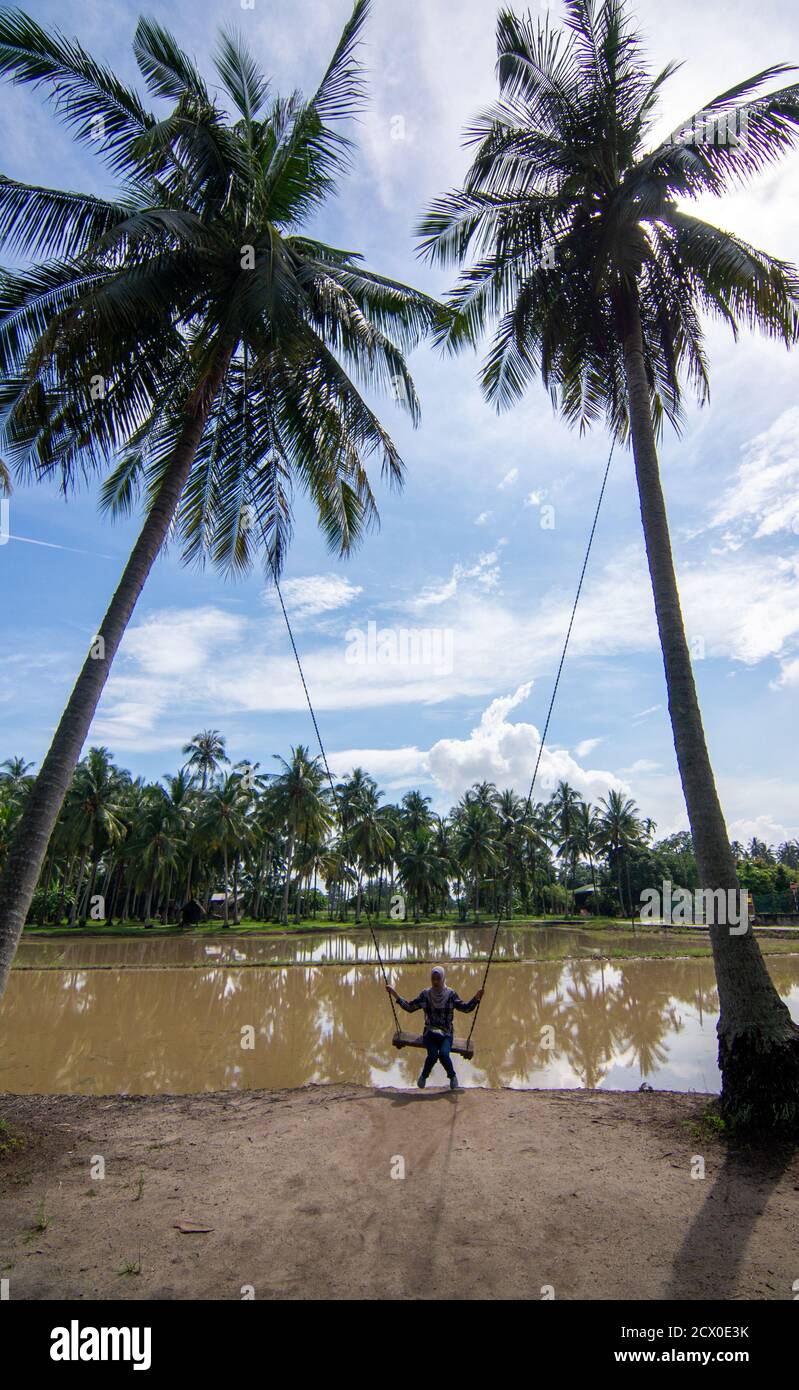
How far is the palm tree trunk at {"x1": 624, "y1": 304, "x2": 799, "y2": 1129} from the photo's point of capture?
596 cm

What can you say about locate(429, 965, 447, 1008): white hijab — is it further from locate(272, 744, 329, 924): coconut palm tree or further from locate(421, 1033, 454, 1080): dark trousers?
locate(272, 744, 329, 924): coconut palm tree

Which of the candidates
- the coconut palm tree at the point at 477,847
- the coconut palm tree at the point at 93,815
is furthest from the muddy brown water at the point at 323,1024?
the coconut palm tree at the point at 477,847

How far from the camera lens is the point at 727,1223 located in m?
4.54

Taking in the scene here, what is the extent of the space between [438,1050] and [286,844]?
5142 cm

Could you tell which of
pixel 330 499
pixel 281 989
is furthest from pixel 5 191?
pixel 281 989

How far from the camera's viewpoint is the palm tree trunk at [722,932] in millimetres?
5965

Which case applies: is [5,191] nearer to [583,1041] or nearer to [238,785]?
[583,1041]

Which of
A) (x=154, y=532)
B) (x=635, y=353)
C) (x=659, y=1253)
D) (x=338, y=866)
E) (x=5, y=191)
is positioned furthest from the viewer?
(x=338, y=866)

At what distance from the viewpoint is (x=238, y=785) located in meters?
51.8

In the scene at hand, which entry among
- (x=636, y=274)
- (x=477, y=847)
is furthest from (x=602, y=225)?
(x=477, y=847)

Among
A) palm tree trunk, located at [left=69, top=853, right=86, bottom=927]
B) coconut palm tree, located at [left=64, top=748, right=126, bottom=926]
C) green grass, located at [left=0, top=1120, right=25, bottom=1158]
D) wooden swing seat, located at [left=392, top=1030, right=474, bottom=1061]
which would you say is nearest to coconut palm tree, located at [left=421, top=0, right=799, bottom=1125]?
wooden swing seat, located at [left=392, top=1030, right=474, bottom=1061]

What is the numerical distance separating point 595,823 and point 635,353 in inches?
2565

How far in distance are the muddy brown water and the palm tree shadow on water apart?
5271 millimetres

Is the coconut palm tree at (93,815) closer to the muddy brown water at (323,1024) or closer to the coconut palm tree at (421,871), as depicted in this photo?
the muddy brown water at (323,1024)
